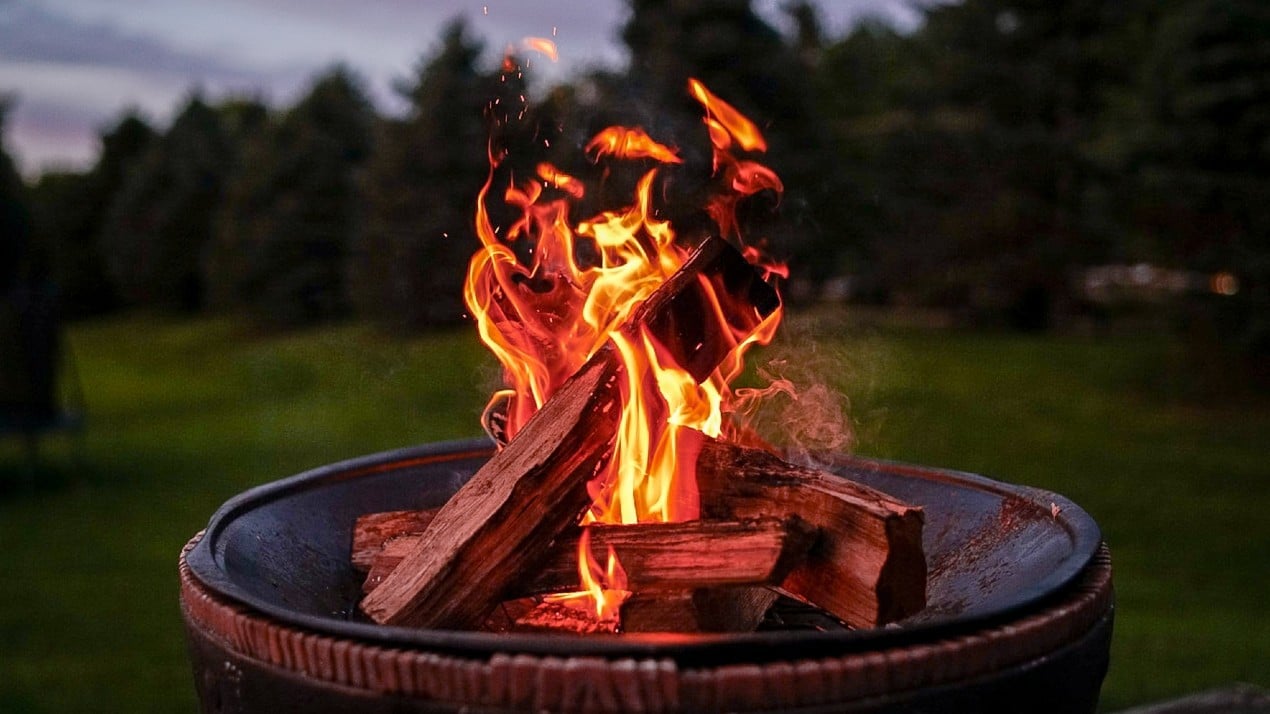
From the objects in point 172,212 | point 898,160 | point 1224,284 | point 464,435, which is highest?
point 898,160

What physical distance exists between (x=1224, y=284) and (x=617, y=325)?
8.75m

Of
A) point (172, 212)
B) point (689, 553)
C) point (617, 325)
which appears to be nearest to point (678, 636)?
point (689, 553)

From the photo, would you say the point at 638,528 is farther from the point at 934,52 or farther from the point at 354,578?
the point at 934,52

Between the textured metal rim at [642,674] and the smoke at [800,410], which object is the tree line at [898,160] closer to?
the smoke at [800,410]

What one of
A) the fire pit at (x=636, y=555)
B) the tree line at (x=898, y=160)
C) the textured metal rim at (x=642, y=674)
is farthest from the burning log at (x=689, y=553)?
the tree line at (x=898, y=160)

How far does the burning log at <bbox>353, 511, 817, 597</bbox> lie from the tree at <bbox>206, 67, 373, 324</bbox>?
16.8 meters

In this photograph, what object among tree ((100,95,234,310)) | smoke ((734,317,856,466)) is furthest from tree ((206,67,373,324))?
smoke ((734,317,856,466))

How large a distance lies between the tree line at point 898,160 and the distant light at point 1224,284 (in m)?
0.11

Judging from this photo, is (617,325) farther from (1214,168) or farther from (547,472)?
(1214,168)

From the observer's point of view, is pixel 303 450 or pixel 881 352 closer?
pixel 303 450

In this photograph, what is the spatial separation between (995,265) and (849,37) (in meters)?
14.1

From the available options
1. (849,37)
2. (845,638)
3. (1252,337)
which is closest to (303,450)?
(1252,337)

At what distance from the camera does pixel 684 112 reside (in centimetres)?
1214

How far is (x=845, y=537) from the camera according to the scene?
187 cm
